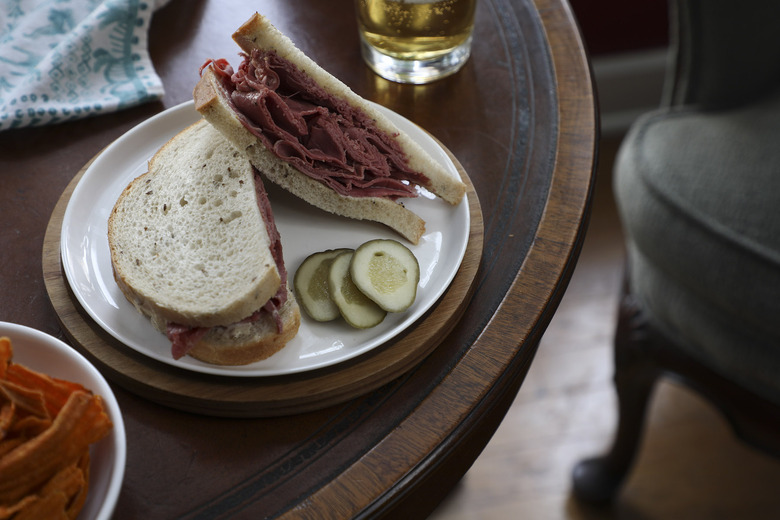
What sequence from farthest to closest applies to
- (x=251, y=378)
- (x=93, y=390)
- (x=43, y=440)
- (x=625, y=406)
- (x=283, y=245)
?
(x=625, y=406)
(x=283, y=245)
(x=251, y=378)
(x=93, y=390)
(x=43, y=440)

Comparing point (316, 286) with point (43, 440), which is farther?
point (316, 286)

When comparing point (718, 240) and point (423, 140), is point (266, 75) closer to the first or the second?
point (423, 140)

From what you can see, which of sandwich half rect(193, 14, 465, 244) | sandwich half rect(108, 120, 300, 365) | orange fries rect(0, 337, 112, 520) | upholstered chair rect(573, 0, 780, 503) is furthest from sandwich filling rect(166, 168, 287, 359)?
upholstered chair rect(573, 0, 780, 503)

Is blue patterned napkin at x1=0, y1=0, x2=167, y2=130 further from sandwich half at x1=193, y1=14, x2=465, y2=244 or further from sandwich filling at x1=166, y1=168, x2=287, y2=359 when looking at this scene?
sandwich filling at x1=166, y1=168, x2=287, y2=359

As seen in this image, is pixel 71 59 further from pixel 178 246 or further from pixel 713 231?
pixel 713 231

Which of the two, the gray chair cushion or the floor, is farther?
the floor

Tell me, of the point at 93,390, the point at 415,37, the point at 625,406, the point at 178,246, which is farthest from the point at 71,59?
the point at 625,406

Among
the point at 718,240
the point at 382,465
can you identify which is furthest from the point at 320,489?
the point at 718,240
